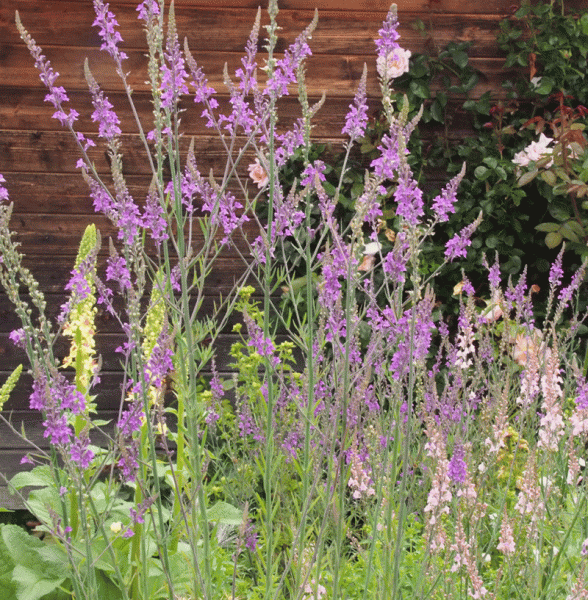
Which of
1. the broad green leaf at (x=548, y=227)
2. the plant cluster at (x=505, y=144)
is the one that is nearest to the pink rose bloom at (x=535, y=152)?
the plant cluster at (x=505, y=144)

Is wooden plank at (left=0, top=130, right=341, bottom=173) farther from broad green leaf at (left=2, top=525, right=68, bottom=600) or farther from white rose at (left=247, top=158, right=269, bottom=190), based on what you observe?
broad green leaf at (left=2, top=525, right=68, bottom=600)

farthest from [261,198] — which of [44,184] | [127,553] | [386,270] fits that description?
[386,270]

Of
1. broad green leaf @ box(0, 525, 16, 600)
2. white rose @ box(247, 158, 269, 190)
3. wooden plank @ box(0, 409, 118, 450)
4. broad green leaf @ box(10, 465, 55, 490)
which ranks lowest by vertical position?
wooden plank @ box(0, 409, 118, 450)

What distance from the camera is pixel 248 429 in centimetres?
296

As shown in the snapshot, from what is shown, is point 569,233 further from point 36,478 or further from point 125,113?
point 36,478

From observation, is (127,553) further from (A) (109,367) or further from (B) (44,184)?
(B) (44,184)

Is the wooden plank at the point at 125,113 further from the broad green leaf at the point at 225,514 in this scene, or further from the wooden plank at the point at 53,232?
the broad green leaf at the point at 225,514

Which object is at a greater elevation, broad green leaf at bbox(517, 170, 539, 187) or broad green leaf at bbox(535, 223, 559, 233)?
broad green leaf at bbox(517, 170, 539, 187)

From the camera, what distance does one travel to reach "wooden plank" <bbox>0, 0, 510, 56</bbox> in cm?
413

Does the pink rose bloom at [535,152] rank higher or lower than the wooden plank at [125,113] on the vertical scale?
lower

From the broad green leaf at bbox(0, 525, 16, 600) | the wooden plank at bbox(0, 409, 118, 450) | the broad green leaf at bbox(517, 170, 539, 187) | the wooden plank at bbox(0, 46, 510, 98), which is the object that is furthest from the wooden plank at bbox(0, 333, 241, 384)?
the broad green leaf at bbox(0, 525, 16, 600)

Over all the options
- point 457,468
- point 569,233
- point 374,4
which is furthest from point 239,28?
point 457,468

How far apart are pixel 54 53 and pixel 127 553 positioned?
3037mm

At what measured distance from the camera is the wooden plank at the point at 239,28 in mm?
4133
